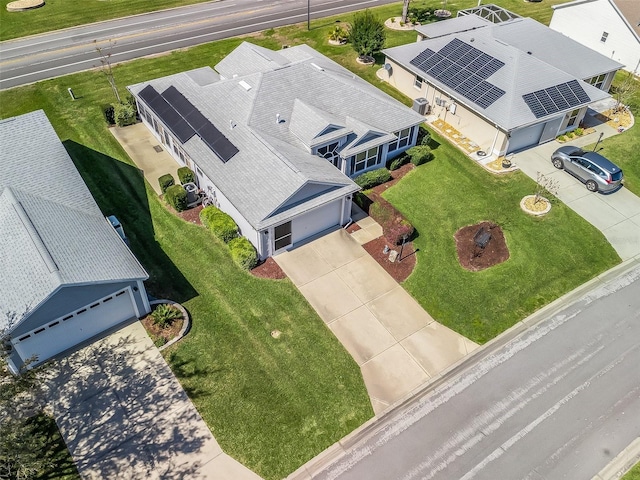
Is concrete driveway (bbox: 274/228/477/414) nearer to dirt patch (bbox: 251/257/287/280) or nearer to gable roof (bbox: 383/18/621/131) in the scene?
dirt patch (bbox: 251/257/287/280)

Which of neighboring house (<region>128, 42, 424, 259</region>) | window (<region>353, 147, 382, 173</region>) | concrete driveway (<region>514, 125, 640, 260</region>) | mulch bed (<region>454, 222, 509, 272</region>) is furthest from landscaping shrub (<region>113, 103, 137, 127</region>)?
concrete driveway (<region>514, 125, 640, 260</region>)

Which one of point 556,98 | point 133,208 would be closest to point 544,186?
point 556,98

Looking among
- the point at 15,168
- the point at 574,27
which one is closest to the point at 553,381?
the point at 15,168

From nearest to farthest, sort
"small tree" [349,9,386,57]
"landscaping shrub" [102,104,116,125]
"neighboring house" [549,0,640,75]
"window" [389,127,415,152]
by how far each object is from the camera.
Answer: "window" [389,127,415,152] → "landscaping shrub" [102,104,116,125] → "small tree" [349,9,386,57] → "neighboring house" [549,0,640,75]

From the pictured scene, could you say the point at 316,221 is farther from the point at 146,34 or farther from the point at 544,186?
the point at 146,34

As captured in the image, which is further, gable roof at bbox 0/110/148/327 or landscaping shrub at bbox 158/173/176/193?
landscaping shrub at bbox 158/173/176/193

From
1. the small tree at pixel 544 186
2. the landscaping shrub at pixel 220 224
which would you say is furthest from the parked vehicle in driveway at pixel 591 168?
the landscaping shrub at pixel 220 224

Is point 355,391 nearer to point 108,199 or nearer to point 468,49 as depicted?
point 108,199
